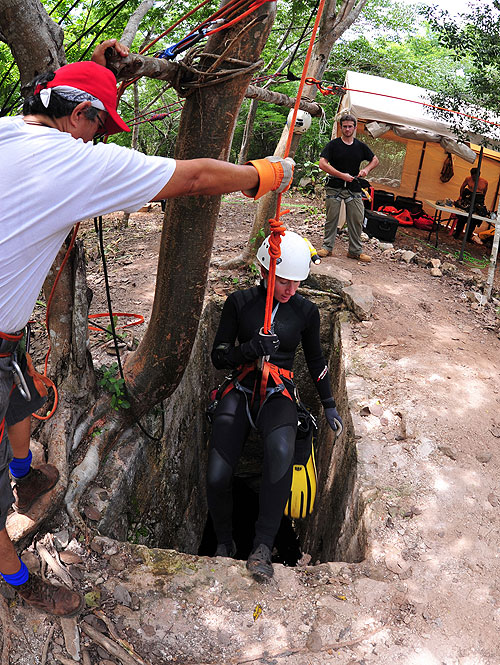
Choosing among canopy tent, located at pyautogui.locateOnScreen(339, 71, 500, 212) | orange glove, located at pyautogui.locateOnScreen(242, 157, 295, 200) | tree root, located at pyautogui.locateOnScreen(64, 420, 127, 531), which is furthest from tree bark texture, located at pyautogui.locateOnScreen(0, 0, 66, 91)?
canopy tent, located at pyautogui.locateOnScreen(339, 71, 500, 212)

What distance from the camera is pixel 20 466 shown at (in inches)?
106

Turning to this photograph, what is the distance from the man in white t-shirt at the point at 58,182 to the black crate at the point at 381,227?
300 inches

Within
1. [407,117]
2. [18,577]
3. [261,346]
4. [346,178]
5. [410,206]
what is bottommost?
[18,577]

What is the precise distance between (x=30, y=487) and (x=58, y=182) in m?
1.79

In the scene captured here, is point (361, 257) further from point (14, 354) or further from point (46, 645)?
point (46, 645)

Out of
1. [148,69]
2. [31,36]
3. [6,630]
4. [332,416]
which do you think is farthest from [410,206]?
[6,630]

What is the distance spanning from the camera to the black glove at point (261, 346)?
3.46 metres

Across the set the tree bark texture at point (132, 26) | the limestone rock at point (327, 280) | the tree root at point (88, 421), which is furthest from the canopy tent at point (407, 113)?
the tree root at point (88, 421)

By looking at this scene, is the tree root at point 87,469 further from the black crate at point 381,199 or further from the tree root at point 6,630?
the black crate at point 381,199

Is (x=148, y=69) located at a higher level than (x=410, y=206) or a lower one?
higher

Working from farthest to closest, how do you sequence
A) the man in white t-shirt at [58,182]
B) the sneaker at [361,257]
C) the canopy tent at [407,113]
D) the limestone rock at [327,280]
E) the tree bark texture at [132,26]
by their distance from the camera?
the canopy tent at [407,113]
the sneaker at [361,257]
the limestone rock at [327,280]
the tree bark texture at [132,26]
the man in white t-shirt at [58,182]

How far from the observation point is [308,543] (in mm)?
5262

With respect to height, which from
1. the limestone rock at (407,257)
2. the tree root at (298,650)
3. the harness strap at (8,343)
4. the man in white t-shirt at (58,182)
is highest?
the man in white t-shirt at (58,182)

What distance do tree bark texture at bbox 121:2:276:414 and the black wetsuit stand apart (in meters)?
0.46
